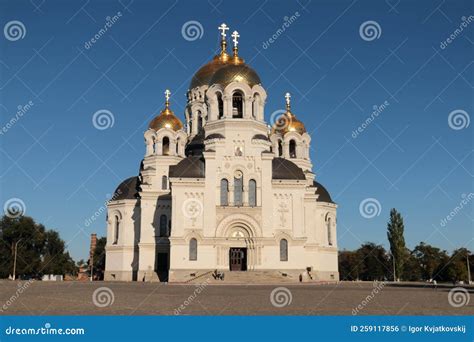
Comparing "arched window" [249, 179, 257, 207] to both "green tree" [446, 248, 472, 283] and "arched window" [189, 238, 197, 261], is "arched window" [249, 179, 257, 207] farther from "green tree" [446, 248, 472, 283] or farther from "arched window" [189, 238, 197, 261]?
"green tree" [446, 248, 472, 283]

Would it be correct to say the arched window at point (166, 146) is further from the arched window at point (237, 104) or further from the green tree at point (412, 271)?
the green tree at point (412, 271)

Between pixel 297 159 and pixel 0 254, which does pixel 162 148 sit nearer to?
pixel 297 159

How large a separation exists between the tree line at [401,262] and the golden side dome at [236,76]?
2497 centimetres

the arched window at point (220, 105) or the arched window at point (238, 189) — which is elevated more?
the arched window at point (220, 105)

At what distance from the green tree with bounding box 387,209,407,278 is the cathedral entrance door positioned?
2172 centimetres

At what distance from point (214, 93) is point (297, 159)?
1424 centimetres

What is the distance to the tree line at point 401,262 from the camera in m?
58.5

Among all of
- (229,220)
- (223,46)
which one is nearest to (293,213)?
(229,220)

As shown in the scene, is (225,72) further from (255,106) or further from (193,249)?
(193,249)

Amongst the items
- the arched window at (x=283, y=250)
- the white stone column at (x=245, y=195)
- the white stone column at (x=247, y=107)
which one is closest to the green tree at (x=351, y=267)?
the arched window at (x=283, y=250)

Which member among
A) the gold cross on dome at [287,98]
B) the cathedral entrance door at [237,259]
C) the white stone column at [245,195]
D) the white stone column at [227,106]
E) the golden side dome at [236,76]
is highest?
the gold cross on dome at [287,98]

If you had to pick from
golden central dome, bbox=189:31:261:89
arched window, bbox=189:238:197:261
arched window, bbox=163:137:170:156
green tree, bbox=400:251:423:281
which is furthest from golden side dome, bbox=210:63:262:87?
green tree, bbox=400:251:423:281

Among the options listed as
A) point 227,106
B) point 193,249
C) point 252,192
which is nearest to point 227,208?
point 252,192

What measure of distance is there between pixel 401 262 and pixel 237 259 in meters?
22.6
